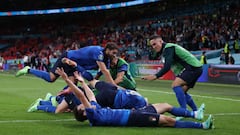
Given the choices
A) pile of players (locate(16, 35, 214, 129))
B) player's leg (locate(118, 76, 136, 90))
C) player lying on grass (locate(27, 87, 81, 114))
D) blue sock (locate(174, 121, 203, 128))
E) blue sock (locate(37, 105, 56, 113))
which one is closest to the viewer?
pile of players (locate(16, 35, 214, 129))

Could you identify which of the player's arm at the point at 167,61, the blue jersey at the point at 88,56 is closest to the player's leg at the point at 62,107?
the blue jersey at the point at 88,56

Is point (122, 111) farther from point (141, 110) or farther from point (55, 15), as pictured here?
point (55, 15)

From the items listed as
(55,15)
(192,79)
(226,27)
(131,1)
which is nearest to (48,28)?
(55,15)

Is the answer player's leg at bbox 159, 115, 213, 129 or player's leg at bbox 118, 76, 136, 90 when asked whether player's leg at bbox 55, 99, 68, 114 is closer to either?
player's leg at bbox 118, 76, 136, 90

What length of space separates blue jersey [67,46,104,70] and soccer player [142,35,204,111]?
110 centimetres

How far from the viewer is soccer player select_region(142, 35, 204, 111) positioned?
9.47m

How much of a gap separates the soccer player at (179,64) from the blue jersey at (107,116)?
1948mm

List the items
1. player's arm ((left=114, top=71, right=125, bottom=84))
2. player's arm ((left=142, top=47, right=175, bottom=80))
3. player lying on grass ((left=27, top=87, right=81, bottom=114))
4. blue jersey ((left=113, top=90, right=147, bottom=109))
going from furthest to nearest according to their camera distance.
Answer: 1. player's arm ((left=114, top=71, right=125, bottom=84))
2. player lying on grass ((left=27, top=87, right=81, bottom=114))
3. player's arm ((left=142, top=47, right=175, bottom=80))
4. blue jersey ((left=113, top=90, right=147, bottom=109))

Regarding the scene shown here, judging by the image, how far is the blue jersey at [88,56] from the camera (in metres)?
9.53

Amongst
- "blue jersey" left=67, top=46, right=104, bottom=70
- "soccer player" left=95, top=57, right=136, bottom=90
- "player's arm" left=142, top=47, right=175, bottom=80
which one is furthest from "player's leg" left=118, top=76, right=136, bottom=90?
"player's arm" left=142, top=47, right=175, bottom=80

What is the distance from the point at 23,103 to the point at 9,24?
54.4 meters

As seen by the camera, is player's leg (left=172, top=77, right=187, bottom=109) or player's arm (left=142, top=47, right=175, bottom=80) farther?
player's leg (left=172, top=77, right=187, bottom=109)

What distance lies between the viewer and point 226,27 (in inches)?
1272

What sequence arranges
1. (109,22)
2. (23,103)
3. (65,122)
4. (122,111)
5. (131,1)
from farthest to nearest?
(109,22) → (131,1) → (23,103) → (65,122) → (122,111)
